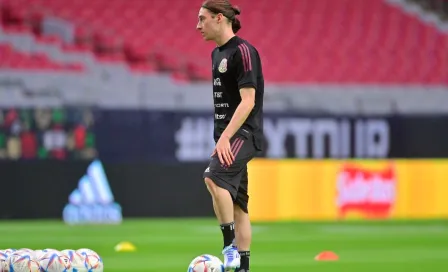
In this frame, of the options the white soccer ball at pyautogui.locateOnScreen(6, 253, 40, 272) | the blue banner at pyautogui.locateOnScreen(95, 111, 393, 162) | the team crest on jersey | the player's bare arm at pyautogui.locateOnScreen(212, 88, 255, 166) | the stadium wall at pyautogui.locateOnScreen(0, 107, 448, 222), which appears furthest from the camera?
the blue banner at pyautogui.locateOnScreen(95, 111, 393, 162)

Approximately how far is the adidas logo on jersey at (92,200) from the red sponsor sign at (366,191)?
3.59 metres

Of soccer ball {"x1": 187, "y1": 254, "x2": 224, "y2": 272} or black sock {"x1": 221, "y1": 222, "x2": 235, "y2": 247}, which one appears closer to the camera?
soccer ball {"x1": 187, "y1": 254, "x2": 224, "y2": 272}

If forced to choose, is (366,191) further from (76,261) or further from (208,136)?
(76,261)

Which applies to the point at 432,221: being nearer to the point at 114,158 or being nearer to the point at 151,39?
the point at 114,158

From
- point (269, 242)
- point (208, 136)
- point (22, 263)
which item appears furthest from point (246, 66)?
point (208, 136)

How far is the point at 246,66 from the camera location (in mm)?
6938

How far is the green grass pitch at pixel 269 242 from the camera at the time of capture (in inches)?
360

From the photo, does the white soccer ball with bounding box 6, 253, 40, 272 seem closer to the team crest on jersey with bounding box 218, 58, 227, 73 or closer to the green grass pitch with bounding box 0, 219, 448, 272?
the green grass pitch with bounding box 0, 219, 448, 272

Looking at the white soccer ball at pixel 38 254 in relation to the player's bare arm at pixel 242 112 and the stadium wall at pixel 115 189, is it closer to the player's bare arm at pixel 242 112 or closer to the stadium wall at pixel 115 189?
the player's bare arm at pixel 242 112

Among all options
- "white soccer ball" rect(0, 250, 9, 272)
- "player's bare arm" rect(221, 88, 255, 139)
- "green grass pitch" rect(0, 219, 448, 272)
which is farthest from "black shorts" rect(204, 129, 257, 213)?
"green grass pitch" rect(0, 219, 448, 272)

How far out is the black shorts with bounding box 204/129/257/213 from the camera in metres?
6.93

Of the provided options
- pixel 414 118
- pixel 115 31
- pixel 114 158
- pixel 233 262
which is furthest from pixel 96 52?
pixel 233 262

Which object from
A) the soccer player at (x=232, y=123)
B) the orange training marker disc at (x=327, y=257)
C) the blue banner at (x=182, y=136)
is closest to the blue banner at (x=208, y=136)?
the blue banner at (x=182, y=136)

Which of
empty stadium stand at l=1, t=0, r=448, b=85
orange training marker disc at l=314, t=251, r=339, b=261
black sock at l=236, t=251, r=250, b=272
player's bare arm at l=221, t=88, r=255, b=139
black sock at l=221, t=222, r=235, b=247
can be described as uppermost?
empty stadium stand at l=1, t=0, r=448, b=85
